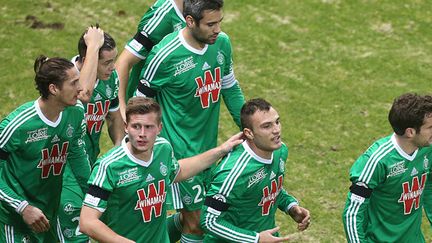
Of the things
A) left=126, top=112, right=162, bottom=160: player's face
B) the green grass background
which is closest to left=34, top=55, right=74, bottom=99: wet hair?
left=126, top=112, right=162, bottom=160: player's face

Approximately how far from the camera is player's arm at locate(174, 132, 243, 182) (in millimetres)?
8367

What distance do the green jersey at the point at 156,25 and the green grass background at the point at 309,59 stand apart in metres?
2.33

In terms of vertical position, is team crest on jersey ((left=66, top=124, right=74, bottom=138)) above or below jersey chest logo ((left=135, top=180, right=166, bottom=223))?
above

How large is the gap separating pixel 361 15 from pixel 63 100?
6870mm

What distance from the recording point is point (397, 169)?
26.9 ft

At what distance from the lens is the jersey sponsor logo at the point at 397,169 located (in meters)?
8.15

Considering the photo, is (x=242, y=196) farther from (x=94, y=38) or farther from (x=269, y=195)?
(x=94, y=38)

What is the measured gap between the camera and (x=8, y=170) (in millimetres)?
8516

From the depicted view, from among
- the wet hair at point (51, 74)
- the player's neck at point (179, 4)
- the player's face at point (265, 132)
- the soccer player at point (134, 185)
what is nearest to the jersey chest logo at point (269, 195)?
the player's face at point (265, 132)

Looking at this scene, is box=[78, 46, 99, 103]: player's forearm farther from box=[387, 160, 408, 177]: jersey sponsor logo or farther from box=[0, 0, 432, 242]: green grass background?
box=[0, 0, 432, 242]: green grass background

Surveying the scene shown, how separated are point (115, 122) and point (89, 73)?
900 mm

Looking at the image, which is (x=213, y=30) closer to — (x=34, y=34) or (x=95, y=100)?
(x=95, y=100)

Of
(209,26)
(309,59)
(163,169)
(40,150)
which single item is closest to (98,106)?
(40,150)

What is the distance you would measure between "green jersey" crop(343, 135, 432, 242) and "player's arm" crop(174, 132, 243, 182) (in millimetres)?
917
